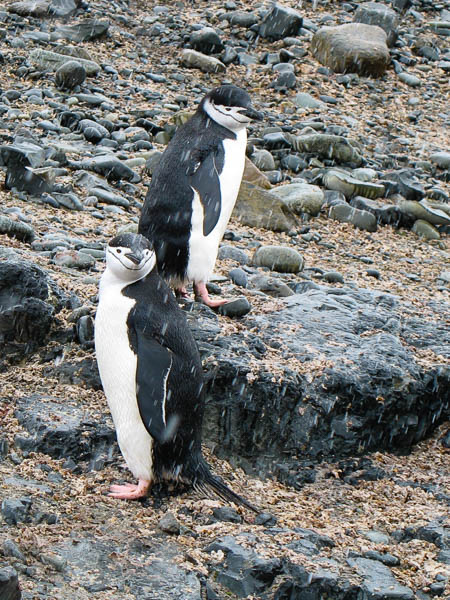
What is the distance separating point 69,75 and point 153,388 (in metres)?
4.98

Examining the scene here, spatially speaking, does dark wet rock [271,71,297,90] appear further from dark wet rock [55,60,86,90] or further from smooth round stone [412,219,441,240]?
smooth round stone [412,219,441,240]

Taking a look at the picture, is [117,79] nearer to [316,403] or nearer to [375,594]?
[316,403]

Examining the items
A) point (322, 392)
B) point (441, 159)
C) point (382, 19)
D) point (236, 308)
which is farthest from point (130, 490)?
point (382, 19)

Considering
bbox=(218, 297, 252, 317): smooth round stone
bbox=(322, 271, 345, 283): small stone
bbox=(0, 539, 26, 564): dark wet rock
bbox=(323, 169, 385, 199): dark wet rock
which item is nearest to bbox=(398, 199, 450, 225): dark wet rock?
bbox=(323, 169, 385, 199): dark wet rock

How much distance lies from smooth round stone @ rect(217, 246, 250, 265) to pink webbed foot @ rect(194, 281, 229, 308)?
887 millimetres

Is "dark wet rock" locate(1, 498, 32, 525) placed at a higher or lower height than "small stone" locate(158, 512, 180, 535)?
higher

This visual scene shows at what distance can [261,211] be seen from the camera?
19.6 ft

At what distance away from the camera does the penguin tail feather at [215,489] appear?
120 inches

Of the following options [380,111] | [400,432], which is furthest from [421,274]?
[380,111]

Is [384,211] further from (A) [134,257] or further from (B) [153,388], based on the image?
(B) [153,388]

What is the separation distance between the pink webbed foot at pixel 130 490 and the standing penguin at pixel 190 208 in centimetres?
121

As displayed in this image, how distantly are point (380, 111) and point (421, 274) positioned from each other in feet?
10.2

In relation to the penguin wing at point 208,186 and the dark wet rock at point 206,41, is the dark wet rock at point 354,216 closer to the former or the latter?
the penguin wing at point 208,186

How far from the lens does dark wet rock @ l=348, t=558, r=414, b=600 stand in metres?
2.61
